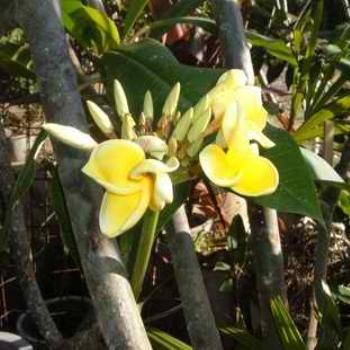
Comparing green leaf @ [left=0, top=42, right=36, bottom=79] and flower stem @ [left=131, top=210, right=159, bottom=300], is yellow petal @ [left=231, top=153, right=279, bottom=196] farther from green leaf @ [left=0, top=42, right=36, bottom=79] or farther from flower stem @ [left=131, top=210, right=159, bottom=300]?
green leaf @ [left=0, top=42, right=36, bottom=79]

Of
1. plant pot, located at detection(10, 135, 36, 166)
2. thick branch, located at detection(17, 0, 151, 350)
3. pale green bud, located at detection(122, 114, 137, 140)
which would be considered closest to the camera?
thick branch, located at detection(17, 0, 151, 350)

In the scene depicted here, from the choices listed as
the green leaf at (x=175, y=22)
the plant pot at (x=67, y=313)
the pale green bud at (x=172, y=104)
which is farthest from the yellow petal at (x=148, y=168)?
the plant pot at (x=67, y=313)

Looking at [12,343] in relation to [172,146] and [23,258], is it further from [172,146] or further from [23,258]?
[172,146]

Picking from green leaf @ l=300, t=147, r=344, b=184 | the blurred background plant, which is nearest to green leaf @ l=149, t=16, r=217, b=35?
the blurred background plant

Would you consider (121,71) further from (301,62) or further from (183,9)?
(301,62)

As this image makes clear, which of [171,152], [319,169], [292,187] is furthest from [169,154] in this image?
[319,169]

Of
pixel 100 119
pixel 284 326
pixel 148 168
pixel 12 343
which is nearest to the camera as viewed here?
pixel 148 168

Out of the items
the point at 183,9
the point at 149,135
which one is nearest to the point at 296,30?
the point at 183,9
